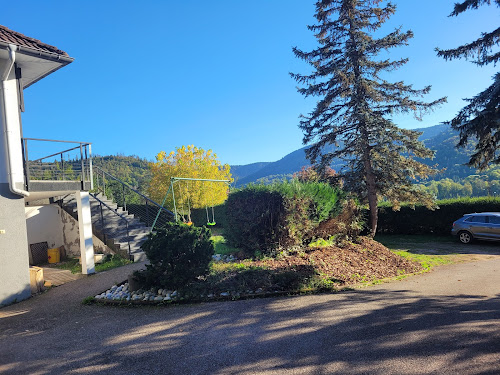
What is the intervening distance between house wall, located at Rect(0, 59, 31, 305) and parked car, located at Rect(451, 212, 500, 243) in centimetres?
1640

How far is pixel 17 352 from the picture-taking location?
4.23 meters

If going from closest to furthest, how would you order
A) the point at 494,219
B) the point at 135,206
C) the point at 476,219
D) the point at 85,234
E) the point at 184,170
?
the point at 85,234 → the point at 494,219 → the point at 476,219 → the point at 135,206 → the point at 184,170

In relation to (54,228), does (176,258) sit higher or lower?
lower

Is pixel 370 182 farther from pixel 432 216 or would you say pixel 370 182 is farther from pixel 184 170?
pixel 184 170

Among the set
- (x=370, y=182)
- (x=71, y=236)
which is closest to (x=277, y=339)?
(x=370, y=182)

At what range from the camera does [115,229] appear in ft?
38.5

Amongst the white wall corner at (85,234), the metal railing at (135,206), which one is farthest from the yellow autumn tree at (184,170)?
the white wall corner at (85,234)

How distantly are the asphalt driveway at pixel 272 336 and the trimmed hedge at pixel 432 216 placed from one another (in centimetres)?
1185

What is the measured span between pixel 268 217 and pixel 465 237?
11.0 m

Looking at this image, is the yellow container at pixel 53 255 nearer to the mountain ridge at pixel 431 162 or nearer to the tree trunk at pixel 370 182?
the tree trunk at pixel 370 182

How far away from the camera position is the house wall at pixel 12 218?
699 centimetres

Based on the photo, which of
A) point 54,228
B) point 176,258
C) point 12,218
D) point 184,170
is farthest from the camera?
point 184,170

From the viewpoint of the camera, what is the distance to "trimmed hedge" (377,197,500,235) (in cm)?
1633

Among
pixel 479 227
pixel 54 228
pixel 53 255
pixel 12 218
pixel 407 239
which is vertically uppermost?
pixel 12 218
